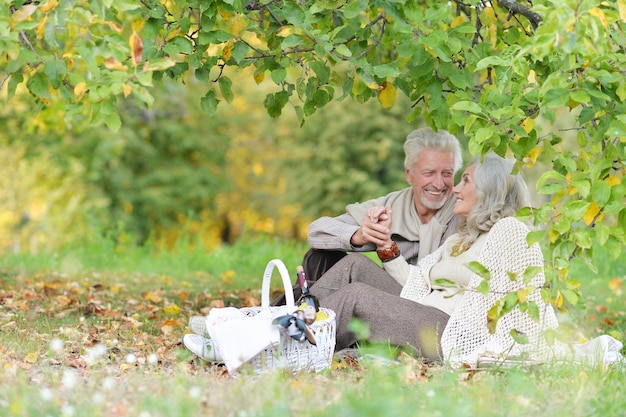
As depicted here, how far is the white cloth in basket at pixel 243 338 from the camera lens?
3.78m

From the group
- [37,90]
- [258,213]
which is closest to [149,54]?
[37,90]

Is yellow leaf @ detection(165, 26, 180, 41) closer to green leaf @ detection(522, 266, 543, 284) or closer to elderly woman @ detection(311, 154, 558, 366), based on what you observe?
elderly woman @ detection(311, 154, 558, 366)

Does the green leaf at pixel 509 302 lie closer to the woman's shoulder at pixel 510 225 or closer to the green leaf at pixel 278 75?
the woman's shoulder at pixel 510 225

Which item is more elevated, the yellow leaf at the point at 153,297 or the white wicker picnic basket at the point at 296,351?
the white wicker picnic basket at the point at 296,351

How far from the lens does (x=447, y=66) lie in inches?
176

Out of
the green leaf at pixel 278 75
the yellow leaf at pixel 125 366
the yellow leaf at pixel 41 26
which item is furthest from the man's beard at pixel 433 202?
the yellow leaf at pixel 41 26

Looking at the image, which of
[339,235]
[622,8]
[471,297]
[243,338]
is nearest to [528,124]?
[622,8]

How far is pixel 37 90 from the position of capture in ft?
12.9

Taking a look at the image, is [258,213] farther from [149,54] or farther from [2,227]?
[149,54]

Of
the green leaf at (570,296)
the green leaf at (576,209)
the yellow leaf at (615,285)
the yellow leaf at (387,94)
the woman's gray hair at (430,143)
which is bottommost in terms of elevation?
the yellow leaf at (615,285)

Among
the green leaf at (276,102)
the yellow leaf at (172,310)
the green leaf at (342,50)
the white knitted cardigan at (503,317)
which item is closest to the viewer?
the green leaf at (342,50)

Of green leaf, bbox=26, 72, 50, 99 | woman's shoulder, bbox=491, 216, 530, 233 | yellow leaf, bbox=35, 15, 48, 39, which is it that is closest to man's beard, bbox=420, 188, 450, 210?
woman's shoulder, bbox=491, 216, 530, 233

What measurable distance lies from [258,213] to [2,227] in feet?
33.3

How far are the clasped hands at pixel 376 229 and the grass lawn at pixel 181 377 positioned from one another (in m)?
1.05
